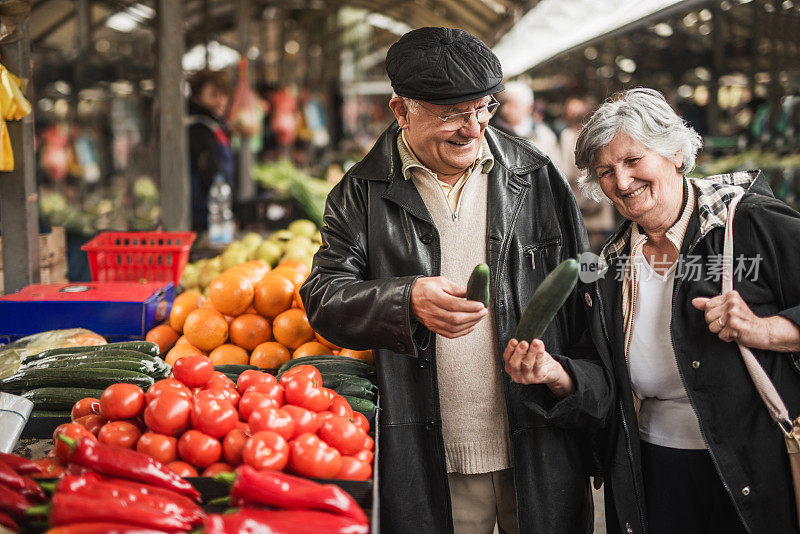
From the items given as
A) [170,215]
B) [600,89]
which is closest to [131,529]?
[170,215]

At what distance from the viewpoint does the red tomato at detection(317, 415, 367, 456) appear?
5.93ft

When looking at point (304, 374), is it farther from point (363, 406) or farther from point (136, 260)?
point (136, 260)

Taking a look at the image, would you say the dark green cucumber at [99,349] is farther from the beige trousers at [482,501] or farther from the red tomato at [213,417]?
the beige trousers at [482,501]

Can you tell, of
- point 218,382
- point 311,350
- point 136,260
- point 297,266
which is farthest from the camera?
point 136,260

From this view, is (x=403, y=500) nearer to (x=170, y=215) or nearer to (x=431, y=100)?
(x=431, y=100)

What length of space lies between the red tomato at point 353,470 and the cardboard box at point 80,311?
1719 millimetres

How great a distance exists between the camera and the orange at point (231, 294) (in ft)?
10.2

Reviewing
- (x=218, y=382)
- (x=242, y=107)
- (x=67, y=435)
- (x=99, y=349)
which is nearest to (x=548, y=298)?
(x=218, y=382)

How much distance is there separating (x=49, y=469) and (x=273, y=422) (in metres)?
0.58

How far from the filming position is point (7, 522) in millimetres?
1501

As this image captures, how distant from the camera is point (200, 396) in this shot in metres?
1.84

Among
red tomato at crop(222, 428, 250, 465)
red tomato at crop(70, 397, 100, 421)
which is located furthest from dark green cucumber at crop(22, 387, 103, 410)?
red tomato at crop(222, 428, 250, 465)

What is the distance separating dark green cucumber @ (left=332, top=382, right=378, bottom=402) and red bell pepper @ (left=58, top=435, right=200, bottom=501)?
793 mm

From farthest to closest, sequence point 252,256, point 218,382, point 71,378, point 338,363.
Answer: point 252,256 → point 338,363 → point 71,378 → point 218,382
